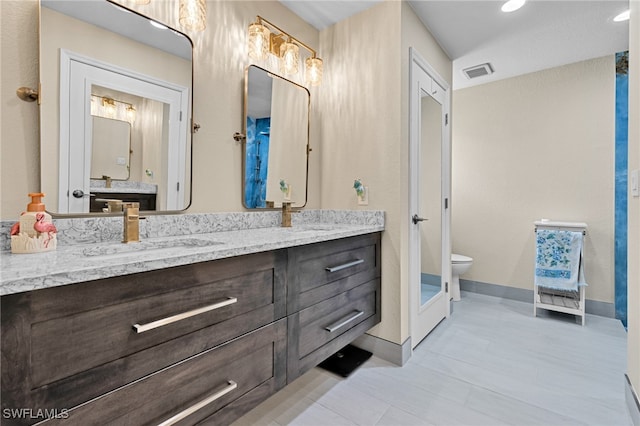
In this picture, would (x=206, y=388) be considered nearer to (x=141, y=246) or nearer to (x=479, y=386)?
(x=141, y=246)

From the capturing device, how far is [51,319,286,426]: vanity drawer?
0.84 m

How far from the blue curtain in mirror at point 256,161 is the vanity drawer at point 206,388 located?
35.1 inches

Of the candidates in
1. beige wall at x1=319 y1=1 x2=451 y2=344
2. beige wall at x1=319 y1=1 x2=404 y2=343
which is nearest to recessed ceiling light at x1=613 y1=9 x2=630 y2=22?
beige wall at x1=319 y1=1 x2=451 y2=344

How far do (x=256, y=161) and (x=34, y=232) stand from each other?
45.6 inches

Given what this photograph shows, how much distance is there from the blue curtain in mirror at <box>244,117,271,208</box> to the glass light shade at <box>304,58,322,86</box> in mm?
525

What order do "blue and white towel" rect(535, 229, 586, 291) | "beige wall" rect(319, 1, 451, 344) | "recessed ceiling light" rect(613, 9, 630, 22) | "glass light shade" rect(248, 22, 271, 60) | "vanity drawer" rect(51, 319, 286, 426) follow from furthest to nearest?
1. "blue and white towel" rect(535, 229, 586, 291)
2. "recessed ceiling light" rect(613, 9, 630, 22)
3. "beige wall" rect(319, 1, 451, 344)
4. "glass light shade" rect(248, 22, 271, 60)
5. "vanity drawer" rect(51, 319, 286, 426)

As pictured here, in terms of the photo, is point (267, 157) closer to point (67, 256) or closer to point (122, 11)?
point (122, 11)

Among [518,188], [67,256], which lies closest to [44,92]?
[67,256]

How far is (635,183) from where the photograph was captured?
141 centimetres

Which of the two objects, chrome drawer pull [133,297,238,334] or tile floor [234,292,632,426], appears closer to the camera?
chrome drawer pull [133,297,238,334]

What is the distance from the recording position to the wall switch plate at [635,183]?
137 centimetres

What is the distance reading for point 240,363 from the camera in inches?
45.3

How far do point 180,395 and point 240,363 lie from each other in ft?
0.75

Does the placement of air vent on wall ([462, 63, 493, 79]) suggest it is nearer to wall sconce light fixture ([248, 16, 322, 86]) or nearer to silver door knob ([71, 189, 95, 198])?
wall sconce light fixture ([248, 16, 322, 86])
